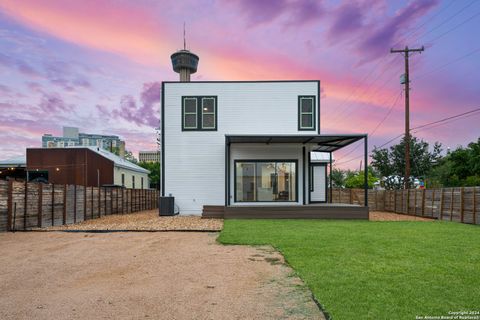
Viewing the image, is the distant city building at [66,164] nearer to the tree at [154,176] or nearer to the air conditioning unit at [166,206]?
the air conditioning unit at [166,206]

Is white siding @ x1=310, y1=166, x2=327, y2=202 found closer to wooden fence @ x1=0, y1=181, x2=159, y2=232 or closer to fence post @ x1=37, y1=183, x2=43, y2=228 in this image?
wooden fence @ x1=0, y1=181, x2=159, y2=232

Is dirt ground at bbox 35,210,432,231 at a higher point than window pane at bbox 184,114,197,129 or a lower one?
lower

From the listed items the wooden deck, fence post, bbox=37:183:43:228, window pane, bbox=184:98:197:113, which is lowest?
the wooden deck

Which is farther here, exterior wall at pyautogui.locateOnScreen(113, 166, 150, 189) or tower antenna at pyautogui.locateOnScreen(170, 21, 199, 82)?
exterior wall at pyautogui.locateOnScreen(113, 166, 150, 189)

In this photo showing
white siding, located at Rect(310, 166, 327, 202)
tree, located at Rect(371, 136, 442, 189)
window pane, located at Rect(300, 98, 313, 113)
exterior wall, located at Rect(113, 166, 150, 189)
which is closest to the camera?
window pane, located at Rect(300, 98, 313, 113)

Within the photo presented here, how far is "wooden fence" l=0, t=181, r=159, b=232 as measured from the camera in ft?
35.9

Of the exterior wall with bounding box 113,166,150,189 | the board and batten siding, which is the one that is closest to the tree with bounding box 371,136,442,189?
the board and batten siding

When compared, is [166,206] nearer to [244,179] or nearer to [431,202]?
[244,179]

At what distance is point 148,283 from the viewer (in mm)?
5352

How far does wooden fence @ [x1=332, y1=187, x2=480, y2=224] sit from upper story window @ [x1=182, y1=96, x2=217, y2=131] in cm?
1085

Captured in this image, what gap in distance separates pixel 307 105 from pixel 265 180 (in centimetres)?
432

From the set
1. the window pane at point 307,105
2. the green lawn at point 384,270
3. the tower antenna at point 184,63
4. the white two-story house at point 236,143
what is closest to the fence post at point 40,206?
the white two-story house at point 236,143

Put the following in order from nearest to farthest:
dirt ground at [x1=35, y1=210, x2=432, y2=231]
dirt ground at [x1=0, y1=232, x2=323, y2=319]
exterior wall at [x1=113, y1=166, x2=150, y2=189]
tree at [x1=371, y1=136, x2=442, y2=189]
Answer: dirt ground at [x1=0, y1=232, x2=323, y2=319]
dirt ground at [x1=35, y1=210, x2=432, y2=231]
tree at [x1=371, y1=136, x2=442, y2=189]
exterior wall at [x1=113, y1=166, x2=150, y2=189]

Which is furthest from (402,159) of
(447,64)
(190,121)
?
(190,121)
